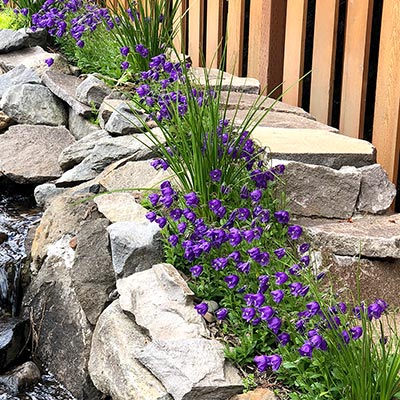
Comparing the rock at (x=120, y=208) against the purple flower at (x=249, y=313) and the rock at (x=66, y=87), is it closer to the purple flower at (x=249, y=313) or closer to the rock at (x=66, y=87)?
the purple flower at (x=249, y=313)

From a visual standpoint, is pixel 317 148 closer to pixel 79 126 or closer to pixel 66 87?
pixel 79 126

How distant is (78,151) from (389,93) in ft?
5.66

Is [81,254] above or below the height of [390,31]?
below

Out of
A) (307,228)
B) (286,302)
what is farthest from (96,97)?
(286,302)

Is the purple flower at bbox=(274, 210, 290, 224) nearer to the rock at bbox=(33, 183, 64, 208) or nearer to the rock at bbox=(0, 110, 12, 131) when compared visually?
the rock at bbox=(33, 183, 64, 208)

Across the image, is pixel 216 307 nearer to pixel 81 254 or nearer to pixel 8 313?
pixel 81 254

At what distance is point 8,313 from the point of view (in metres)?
3.66

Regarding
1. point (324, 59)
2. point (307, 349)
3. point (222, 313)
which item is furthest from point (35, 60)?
point (307, 349)

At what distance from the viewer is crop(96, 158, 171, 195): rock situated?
3.69m

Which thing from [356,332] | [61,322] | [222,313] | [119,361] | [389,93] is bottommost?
[61,322]

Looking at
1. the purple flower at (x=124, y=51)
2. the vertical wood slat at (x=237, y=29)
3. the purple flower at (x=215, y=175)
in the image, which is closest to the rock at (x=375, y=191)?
the purple flower at (x=215, y=175)

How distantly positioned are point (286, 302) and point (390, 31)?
160cm

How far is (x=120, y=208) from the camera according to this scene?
138 inches

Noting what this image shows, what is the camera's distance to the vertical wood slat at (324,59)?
413 cm
